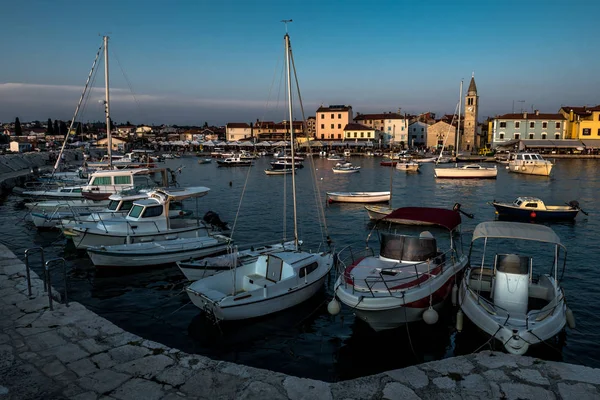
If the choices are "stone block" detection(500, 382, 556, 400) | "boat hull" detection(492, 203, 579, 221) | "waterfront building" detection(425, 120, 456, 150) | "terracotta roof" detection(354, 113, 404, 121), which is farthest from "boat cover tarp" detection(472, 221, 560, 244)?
"terracotta roof" detection(354, 113, 404, 121)

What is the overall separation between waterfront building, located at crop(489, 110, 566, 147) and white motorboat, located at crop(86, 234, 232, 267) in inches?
4063

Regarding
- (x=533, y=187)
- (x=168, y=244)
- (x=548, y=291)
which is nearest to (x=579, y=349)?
(x=548, y=291)

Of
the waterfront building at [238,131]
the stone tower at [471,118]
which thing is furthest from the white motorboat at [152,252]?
the waterfront building at [238,131]

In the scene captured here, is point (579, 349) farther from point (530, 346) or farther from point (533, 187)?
point (533, 187)

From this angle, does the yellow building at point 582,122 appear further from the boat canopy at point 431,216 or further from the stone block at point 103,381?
the stone block at point 103,381

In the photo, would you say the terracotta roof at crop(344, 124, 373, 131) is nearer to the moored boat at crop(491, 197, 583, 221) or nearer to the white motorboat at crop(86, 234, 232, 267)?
the moored boat at crop(491, 197, 583, 221)

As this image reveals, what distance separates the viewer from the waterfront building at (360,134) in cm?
11944

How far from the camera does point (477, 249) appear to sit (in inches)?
870

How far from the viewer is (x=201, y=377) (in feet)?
24.1

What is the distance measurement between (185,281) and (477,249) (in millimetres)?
14581

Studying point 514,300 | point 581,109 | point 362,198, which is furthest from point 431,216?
point 581,109

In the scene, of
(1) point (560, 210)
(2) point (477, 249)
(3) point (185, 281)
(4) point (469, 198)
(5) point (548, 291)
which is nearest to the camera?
(5) point (548, 291)

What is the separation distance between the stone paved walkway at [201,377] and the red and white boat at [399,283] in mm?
3590

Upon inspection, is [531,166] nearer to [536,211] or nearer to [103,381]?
[536,211]
